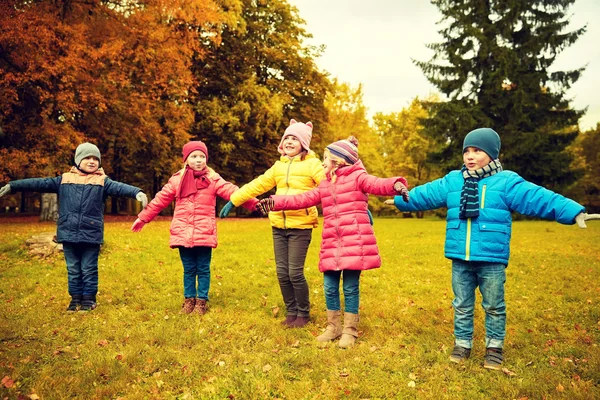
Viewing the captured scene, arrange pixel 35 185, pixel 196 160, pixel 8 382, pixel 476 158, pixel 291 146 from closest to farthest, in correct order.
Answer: pixel 8 382, pixel 476 158, pixel 291 146, pixel 196 160, pixel 35 185

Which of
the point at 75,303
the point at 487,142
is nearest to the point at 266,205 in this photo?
the point at 487,142

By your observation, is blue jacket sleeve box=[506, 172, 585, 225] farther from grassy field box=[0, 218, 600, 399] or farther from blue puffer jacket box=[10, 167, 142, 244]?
blue puffer jacket box=[10, 167, 142, 244]

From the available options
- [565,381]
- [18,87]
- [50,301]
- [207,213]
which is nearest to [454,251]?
[565,381]

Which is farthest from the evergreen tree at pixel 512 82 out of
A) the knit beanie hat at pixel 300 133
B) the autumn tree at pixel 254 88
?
the knit beanie hat at pixel 300 133

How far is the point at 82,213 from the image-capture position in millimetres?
6598

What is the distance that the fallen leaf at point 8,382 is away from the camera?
401 cm

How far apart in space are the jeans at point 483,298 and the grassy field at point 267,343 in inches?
11.9

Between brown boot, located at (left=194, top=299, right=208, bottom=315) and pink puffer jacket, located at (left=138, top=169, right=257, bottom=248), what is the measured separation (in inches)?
32.4

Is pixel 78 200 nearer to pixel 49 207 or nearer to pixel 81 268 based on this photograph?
pixel 81 268

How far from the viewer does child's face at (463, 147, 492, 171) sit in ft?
14.8

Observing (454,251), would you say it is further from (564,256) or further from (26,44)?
(26,44)

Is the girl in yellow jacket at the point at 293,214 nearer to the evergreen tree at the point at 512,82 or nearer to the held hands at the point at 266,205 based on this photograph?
the held hands at the point at 266,205

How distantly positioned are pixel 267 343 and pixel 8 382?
2507 mm

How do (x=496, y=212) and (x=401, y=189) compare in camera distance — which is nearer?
(x=496, y=212)
